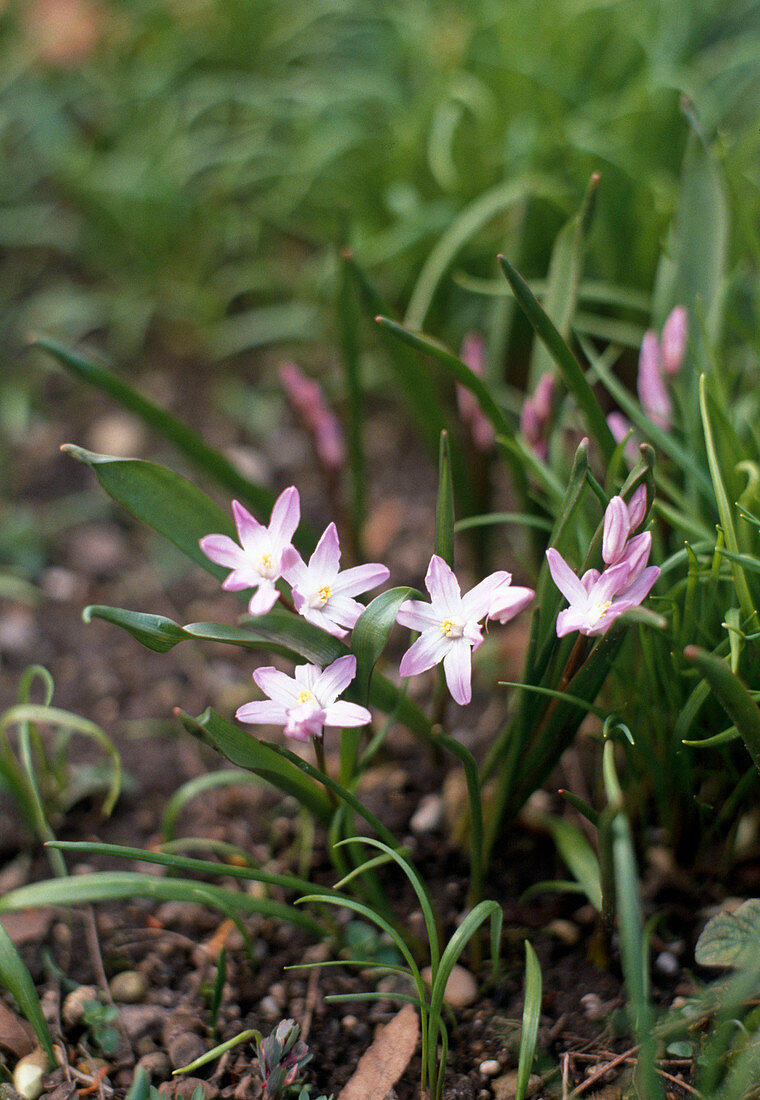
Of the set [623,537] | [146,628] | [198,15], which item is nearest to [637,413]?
[623,537]

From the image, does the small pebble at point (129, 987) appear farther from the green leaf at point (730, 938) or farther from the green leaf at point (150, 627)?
the green leaf at point (730, 938)

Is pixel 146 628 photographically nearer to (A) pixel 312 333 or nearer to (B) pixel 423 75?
(A) pixel 312 333

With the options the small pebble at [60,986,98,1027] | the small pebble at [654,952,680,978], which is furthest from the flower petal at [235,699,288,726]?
the small pebble at [654,952,680,978]

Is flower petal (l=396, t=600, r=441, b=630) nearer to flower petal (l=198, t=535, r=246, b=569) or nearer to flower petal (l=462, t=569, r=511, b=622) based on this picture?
flower petal (l=462, t=569, r=511, b=622)

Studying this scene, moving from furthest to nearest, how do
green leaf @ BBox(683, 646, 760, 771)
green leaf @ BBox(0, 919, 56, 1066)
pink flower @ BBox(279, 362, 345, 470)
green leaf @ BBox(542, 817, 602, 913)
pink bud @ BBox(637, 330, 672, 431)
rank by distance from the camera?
pink flower @ BBox(279, 362, 345, 470), pink bud @ BBox(637, 330, 672, 431), green leaf @ BBox(542, 817, 602, 913), green leaf @ BBox(0, 919, 56, 1066), green leaf @ BBox(683, 646, 760, 771)

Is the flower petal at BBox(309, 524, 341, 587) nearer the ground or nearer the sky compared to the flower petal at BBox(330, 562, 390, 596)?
nearer the sky

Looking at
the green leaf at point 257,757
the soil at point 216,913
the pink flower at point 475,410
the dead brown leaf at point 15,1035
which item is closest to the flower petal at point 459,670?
the green leaf at point 257,757

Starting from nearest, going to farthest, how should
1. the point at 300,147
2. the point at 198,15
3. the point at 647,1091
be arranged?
1. the point at 647,1091
2. the point at 300,147
3. the point at 198,15
